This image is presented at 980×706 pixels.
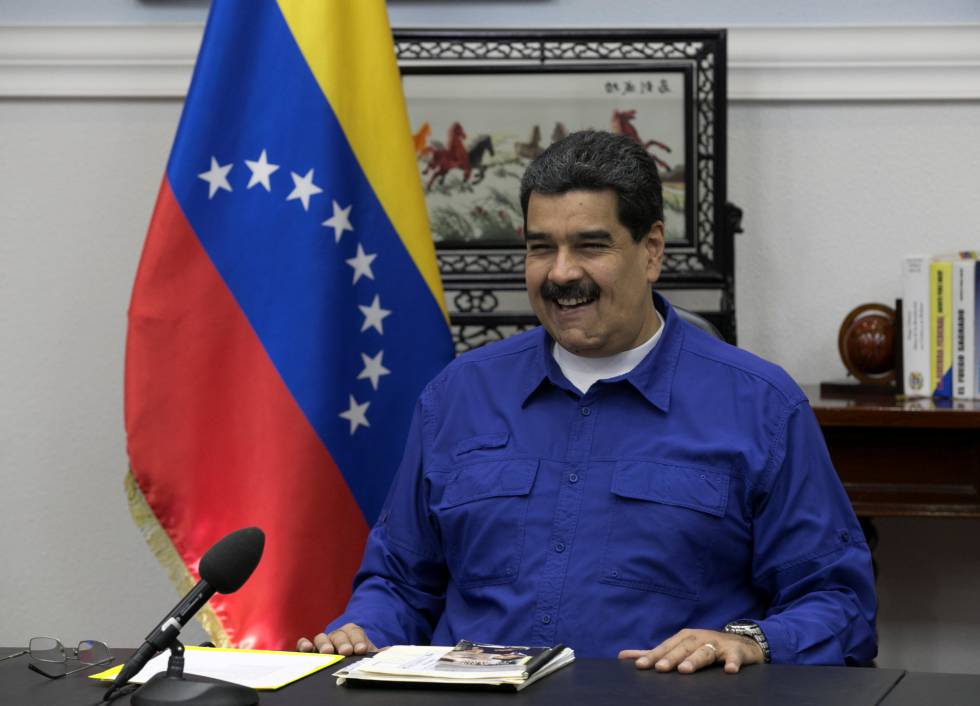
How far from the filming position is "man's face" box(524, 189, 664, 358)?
1748mm

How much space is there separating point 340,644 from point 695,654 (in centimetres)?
44

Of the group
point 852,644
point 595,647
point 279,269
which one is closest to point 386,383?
point 279,269

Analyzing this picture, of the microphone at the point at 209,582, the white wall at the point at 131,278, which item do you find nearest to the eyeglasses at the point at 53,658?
the microphone at the point at 209,582

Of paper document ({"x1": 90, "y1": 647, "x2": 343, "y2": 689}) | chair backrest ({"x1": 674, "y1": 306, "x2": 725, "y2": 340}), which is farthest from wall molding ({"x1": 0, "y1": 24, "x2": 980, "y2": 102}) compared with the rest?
paper document ({"x1": 90, "y1": 647, "x2": 343, "y2": 689})

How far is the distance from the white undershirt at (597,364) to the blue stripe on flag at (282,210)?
23.1 inches

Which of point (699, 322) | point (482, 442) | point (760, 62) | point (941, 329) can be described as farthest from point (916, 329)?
point (482, 442)

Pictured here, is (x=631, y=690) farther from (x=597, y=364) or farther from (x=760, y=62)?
(x=760, y=62)

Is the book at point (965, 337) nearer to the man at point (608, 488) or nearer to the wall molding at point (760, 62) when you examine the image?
the wall molding at point (760, 62)

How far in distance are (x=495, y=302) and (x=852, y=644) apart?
1170mm

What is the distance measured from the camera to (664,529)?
1655mm

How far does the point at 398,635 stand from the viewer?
1700 millimetres

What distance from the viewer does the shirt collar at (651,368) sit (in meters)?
1.74

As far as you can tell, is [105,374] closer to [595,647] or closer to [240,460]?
[240,460]

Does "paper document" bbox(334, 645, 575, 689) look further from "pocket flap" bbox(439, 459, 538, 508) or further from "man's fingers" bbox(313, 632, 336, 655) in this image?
"pocket flap" bbox(439, 459, 538, 508)
